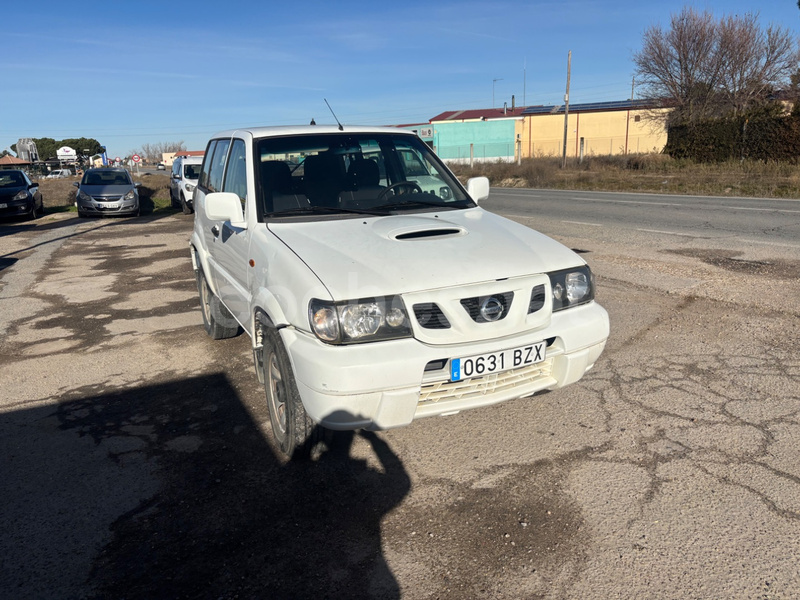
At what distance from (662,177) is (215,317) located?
991 inches

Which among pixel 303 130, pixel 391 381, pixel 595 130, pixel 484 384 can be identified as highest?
pixel 595 130

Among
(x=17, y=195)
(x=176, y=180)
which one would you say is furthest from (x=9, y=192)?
(x=176, y=180)

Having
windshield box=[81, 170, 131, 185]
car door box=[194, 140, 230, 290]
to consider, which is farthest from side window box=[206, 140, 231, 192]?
windshield box=[81, 170, 131, 185]

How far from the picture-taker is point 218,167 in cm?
543

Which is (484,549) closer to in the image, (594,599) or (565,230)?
(594,599)

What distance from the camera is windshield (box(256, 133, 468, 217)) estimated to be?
4.23 metres

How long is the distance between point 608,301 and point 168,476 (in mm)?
4850

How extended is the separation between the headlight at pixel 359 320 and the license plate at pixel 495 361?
30 cm

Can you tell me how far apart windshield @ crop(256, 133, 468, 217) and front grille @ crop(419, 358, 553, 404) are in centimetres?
150

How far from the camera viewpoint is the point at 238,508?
3.14m

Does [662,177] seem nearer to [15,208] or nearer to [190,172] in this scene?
[190,172]

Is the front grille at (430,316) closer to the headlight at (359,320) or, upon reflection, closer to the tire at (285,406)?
the headlight at (359,320)

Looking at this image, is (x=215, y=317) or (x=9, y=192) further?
(x=9, y=192)

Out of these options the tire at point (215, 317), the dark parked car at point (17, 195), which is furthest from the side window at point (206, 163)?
the dark parked car at point (17, 195)
